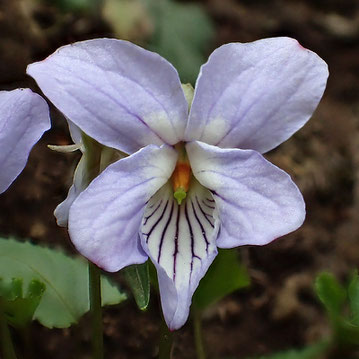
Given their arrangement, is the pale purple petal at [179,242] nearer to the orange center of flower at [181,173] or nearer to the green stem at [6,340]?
the orange center of flower at [181,173]

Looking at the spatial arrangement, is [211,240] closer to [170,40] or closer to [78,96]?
[78,96]

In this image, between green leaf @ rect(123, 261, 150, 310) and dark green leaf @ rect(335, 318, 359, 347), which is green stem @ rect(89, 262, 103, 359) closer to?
green leaf @ rect(123, 261, 150, 310)

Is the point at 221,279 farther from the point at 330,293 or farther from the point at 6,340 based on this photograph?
the point at 6,340

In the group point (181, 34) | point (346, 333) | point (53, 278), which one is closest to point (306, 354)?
point (346, 333)

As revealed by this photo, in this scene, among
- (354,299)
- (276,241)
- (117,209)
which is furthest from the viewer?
(276,241)

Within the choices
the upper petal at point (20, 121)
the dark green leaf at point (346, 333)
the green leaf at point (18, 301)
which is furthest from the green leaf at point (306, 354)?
the upper petal at point (20, 121)
